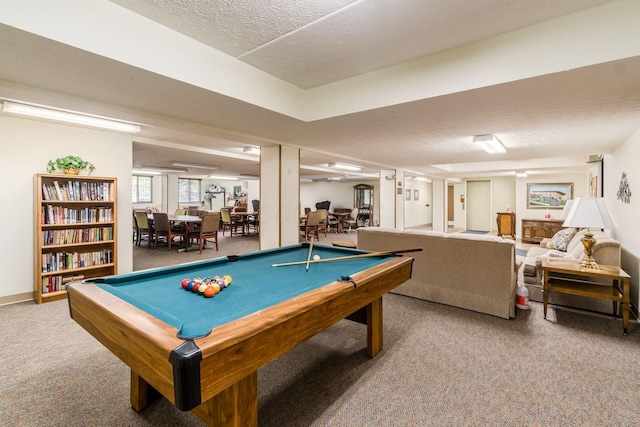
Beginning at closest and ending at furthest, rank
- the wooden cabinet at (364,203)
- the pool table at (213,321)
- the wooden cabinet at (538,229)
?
the pool table at (213,321) → the wooden cabinet at (538,229) → the wooden cabinet at (364,203)

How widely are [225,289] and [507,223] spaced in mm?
9584

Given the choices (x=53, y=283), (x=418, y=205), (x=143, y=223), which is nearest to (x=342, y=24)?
(x=53, y=283)

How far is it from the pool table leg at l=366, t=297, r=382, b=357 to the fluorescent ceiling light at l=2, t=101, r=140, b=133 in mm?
3696

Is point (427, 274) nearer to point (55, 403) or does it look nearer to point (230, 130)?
point (230, 130)

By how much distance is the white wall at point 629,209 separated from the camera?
2994mm

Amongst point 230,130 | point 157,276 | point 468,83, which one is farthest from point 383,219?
point 157,276

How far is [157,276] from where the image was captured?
193 cm

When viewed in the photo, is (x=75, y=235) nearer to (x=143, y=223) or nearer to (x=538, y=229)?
(x=143, y=223)

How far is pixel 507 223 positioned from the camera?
8.85 metres

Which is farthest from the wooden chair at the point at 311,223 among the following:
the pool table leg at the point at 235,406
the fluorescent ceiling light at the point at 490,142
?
the pool table leg at the point at 235,406

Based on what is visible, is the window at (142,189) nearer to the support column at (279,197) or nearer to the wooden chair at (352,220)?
the wooden chair at (352,220)

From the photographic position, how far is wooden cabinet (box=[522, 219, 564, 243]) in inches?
297

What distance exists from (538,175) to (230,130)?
29.7 ft

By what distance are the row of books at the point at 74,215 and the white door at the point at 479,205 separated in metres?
11.6
